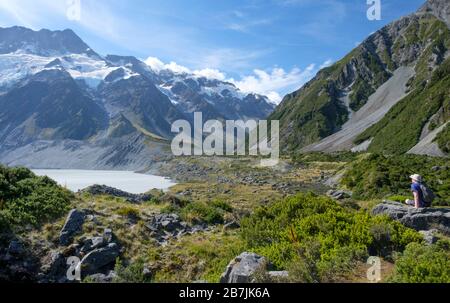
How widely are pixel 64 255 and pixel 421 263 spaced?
12.1 meters

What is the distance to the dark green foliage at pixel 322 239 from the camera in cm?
1148

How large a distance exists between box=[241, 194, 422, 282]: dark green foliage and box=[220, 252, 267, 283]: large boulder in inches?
35.9

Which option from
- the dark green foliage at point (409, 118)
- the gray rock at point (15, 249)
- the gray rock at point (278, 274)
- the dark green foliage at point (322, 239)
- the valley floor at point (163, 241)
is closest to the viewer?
the gray rock at point (278, 274)

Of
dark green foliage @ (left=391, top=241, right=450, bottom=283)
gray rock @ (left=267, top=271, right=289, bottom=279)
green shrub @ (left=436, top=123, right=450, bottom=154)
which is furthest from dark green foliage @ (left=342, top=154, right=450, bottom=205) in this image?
gray rock @ (left=267, top=271, right=289, bottom=279)

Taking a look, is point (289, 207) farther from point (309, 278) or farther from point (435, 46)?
point (435, 46)

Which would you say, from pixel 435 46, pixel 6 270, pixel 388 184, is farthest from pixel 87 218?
pixel 435 46

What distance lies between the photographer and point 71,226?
16078mm

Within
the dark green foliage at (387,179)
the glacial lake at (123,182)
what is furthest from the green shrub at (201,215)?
the glacial lake at (123,182)

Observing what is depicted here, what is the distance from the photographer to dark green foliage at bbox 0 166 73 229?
634 inches

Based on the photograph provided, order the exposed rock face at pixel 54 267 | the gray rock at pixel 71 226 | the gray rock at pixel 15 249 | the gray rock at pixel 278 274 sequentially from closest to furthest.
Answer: the gray rock at pixel 278 274 → the exposed rock face at pixel 54 267 → the gray rock at pixel 15 249 → the gray rock at pixel 71 226

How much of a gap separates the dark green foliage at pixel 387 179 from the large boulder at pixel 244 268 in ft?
97.4

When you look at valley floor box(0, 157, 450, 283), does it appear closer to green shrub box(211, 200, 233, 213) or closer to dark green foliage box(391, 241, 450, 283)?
dark green foliage box(391, 241, 450, 283)

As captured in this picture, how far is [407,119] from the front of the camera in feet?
415

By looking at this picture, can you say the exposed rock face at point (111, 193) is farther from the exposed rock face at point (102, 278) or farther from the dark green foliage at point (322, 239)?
the exposed rock face at point (102, 278)
